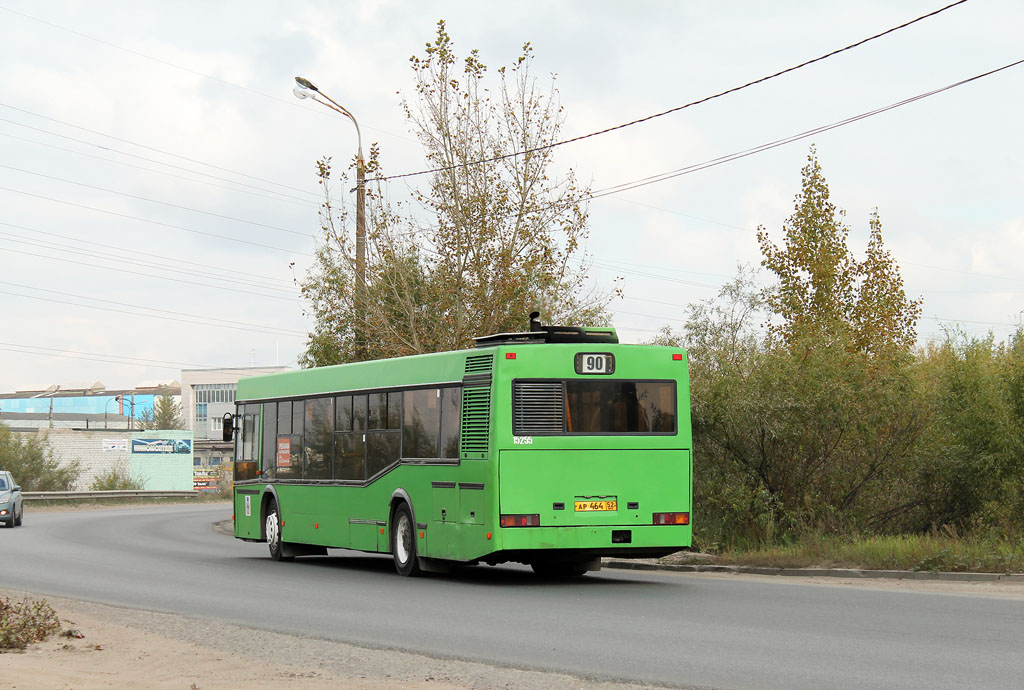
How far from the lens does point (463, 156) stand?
28.8 m

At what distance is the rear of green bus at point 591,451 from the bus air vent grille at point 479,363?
0.21 m

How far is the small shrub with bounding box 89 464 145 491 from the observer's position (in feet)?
258

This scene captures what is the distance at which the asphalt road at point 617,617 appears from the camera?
10242 millimetres

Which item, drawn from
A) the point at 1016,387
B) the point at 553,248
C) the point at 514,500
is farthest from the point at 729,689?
the point at 553,248

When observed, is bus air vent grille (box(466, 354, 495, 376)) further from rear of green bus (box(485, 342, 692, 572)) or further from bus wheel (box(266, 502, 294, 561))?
bus wheel (box(266, 502, 294, 561))

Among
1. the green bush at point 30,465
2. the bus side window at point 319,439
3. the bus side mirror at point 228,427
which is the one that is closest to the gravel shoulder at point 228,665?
the bus side window at point 319,439

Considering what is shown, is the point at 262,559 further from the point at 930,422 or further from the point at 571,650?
the point at 571,650

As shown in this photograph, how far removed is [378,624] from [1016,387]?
10265 millimetres

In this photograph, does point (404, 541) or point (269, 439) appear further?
point (269, 439)

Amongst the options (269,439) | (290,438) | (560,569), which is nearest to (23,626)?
(560,569)

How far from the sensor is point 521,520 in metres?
17.0

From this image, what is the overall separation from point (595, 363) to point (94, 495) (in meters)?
50.7

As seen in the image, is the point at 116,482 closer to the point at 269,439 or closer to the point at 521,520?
the point at 269,439

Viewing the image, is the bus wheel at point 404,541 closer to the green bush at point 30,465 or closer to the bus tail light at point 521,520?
the bus tail light at point 521,520
